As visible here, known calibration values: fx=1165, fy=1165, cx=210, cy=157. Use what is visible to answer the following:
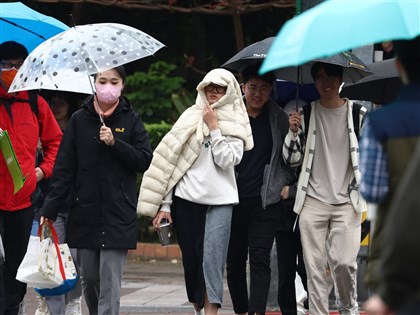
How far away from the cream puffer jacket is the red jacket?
790 millimetres

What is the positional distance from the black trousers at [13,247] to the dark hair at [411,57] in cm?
442

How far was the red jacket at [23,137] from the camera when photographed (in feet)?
26.0

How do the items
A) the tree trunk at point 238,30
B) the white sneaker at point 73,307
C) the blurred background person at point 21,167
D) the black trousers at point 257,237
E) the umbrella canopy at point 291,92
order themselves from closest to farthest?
the blurred background person at point 21,167, the black trousers at point 257,237, the white sneaker at point 73,307, the umbrella canopy at point 291,92, the tree trunk at point 238,30

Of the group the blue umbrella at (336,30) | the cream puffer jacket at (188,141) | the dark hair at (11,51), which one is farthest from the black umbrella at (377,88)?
the blue umbrella at (336,30)

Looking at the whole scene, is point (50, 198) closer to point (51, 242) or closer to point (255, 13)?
point (51, 242)

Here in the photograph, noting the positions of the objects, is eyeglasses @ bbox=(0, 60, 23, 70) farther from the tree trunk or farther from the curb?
the tree trunk

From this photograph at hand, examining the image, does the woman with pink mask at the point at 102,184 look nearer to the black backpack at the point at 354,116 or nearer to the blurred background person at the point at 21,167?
the blurred background person at the point at 21,167

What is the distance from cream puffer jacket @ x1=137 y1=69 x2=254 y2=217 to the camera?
26.9ft

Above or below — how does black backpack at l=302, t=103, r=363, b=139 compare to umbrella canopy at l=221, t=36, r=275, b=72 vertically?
below

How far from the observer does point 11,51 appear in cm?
820

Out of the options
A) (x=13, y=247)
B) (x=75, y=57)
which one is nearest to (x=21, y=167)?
(x=13, y=247)

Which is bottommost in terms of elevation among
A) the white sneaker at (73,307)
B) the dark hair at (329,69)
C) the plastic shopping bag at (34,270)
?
the white sneaker at (73,307)

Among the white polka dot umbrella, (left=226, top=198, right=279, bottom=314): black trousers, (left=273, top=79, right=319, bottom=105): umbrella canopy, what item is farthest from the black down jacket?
(left=273, top=79, right=319, bottom=105): umbrella canopy

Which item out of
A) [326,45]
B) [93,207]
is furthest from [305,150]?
[326,45]
